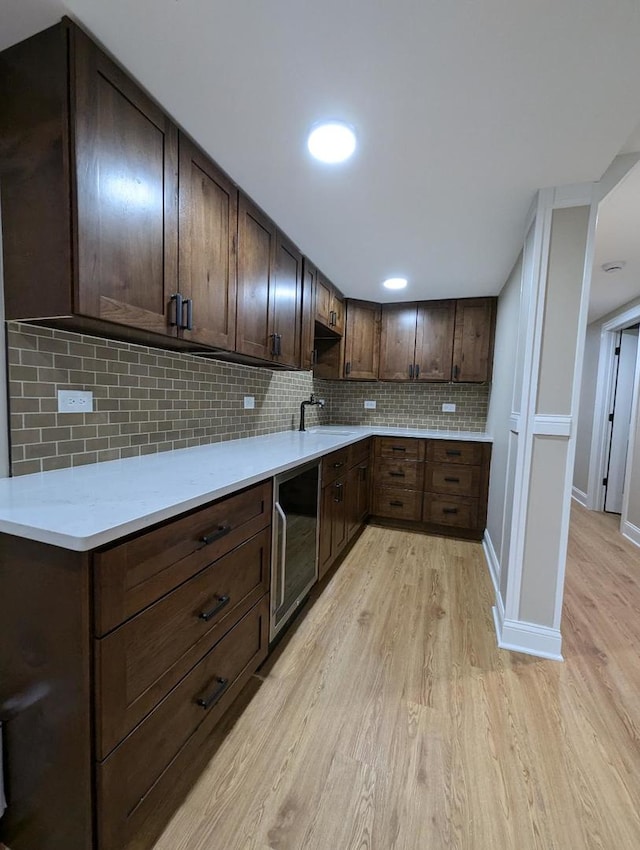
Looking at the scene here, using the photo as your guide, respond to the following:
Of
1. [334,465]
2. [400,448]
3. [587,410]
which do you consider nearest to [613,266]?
[400,448]

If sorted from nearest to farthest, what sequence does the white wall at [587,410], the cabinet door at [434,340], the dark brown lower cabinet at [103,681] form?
1. the dark brown lower cabinet at [103,681]
2. the cabinet door at [434,340]
3. the white wall at [587,410]

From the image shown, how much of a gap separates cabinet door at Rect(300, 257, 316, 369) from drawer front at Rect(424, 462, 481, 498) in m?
1.51

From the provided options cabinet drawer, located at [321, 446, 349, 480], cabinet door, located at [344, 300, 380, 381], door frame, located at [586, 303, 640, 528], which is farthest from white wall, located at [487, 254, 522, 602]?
door frame, located at [586, 303, 640, 528]

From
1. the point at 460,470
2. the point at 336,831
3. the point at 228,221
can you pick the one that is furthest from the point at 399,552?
the point at 228,221

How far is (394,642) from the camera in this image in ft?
6.02

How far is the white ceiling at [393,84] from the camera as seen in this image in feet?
3.12

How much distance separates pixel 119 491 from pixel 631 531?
4.25 metres

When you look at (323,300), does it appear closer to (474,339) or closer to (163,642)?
(474,339)

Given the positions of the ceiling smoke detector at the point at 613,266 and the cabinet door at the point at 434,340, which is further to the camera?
the cabinet door at the point at 434,340

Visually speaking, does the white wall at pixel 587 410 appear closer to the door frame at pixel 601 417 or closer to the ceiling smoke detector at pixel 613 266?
the door frame at pixel 601 417

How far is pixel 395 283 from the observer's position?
3146mm

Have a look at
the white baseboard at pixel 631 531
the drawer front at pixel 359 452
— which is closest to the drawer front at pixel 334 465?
the drawer front at pixel 359 452

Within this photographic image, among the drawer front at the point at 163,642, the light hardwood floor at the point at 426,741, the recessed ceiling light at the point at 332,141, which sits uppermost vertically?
the recessed ceiling light at the point at 332,141

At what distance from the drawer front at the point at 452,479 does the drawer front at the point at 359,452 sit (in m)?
0.56
